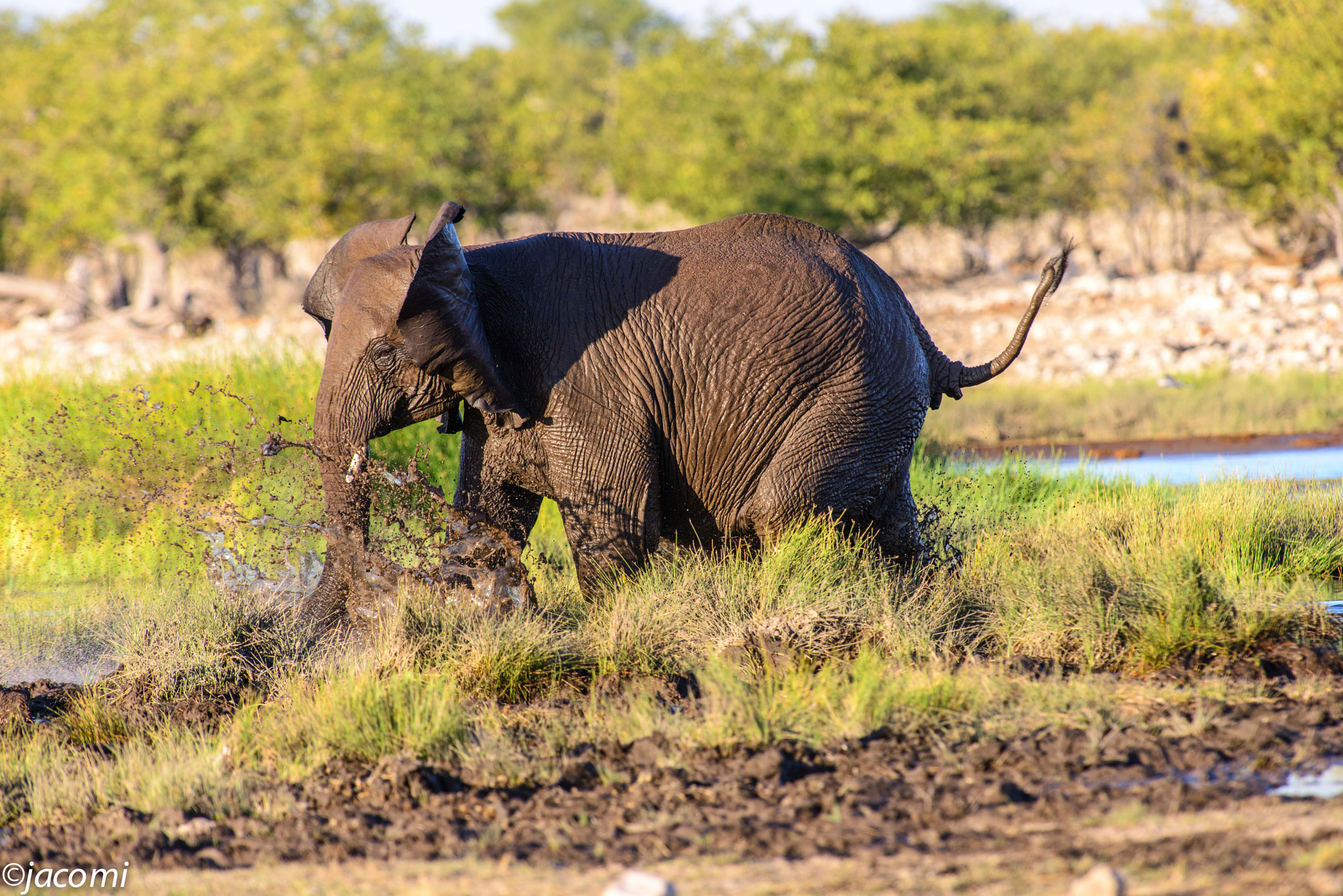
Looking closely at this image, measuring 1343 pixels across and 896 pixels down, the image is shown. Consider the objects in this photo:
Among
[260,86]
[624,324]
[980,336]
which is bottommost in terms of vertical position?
[980,336]

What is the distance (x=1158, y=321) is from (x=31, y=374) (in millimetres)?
16113

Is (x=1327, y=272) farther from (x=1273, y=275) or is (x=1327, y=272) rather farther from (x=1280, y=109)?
(x=1280, y=109)

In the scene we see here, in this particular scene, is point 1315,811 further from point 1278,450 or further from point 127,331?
point 127,331

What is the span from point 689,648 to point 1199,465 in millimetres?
8818

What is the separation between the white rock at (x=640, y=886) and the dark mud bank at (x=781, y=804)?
41 centimetres

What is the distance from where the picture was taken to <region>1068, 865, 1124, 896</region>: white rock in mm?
3146

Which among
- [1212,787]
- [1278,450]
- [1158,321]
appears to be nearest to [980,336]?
[1158,321]

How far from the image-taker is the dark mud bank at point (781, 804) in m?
3.78

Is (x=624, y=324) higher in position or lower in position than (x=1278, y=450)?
higher

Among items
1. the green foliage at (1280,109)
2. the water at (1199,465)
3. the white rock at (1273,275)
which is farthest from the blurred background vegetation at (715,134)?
the water at (1199,465)

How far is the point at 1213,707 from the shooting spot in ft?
15.9

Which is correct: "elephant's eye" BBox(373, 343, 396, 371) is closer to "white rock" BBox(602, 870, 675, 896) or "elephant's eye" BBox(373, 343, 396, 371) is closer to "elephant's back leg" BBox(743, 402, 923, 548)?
"elephant's back leg" BBox(743, 402, 923, 548)

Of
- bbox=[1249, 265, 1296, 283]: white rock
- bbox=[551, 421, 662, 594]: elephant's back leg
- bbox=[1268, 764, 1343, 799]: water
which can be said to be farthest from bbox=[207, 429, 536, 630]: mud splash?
bbox=[1249, 265, 1296, 283]: white rock

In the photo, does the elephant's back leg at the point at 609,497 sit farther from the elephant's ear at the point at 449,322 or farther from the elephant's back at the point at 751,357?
the elephant's ear at the point at 449,322
